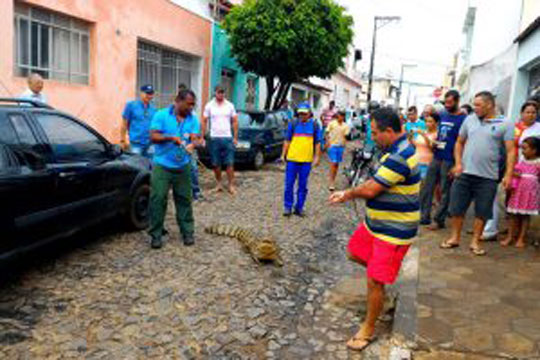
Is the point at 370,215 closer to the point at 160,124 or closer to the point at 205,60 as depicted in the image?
the point at 160,124

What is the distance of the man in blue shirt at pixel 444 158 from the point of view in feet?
20.8

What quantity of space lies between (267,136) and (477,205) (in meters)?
7.32

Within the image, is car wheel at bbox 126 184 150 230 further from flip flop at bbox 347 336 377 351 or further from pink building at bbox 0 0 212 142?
pink building at bbox 0 0 212 142

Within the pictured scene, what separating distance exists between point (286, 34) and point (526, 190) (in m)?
9.57

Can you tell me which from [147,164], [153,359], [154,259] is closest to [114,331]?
[153,359]

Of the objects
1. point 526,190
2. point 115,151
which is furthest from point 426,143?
point 115,151

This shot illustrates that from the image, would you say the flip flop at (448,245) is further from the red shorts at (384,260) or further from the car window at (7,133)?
the car window at (7,133)

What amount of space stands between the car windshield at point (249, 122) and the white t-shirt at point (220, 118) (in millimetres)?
3122

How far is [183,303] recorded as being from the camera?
404 centimetres

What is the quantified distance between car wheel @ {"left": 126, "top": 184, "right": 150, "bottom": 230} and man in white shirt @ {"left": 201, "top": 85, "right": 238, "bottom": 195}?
268 cm

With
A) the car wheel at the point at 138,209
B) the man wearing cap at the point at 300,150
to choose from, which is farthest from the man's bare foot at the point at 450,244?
the car wheel at the point at 138,209

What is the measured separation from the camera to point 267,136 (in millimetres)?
12172

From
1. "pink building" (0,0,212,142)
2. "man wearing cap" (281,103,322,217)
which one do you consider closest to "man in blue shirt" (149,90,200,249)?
"man wearing cap" (281,103,322,217)

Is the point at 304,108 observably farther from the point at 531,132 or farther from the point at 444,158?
the point at 531,132
